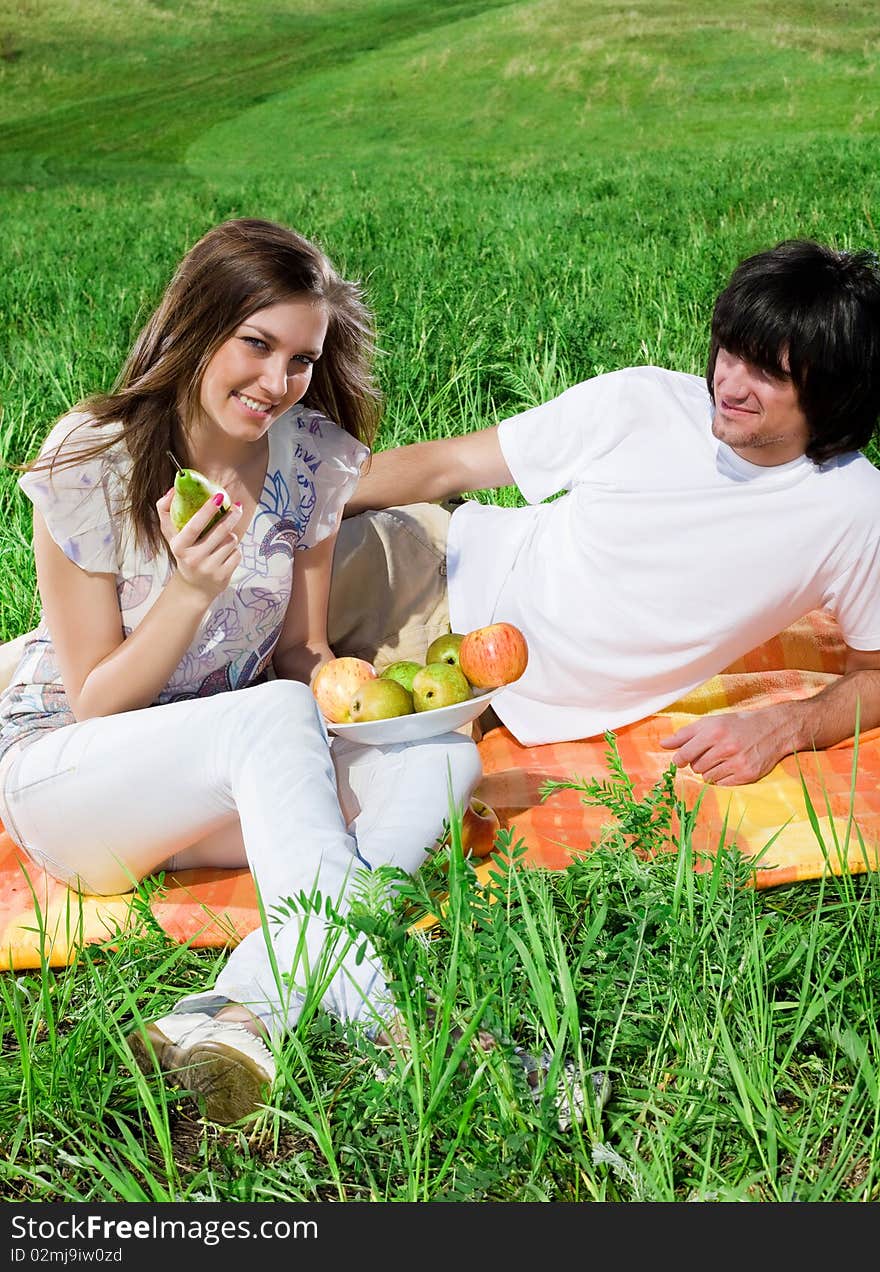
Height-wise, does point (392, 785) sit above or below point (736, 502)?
below

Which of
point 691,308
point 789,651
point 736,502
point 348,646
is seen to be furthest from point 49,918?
point 691,308

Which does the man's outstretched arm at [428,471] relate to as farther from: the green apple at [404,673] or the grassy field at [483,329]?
the grassy field at [483,329]

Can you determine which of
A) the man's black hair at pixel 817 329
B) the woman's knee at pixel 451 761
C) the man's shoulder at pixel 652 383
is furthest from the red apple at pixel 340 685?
the man's black hair at pixel 817 329

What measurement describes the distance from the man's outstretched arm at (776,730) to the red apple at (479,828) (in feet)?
1.81

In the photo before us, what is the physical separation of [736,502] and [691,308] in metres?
3.07

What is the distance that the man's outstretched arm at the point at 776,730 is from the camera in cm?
311

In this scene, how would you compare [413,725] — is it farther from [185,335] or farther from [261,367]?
[185,335]

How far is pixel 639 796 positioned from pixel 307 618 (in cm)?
86

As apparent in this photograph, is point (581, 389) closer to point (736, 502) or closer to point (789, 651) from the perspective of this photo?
point (736, 502)

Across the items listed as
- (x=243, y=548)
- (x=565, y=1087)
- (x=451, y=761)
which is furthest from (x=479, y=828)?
(x=565, y=1087)

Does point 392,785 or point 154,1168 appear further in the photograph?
point 392,785

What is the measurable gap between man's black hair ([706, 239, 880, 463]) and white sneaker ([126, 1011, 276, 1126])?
1.80m

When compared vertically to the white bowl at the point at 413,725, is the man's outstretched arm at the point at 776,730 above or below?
below

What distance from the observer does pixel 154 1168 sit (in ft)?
6.64
